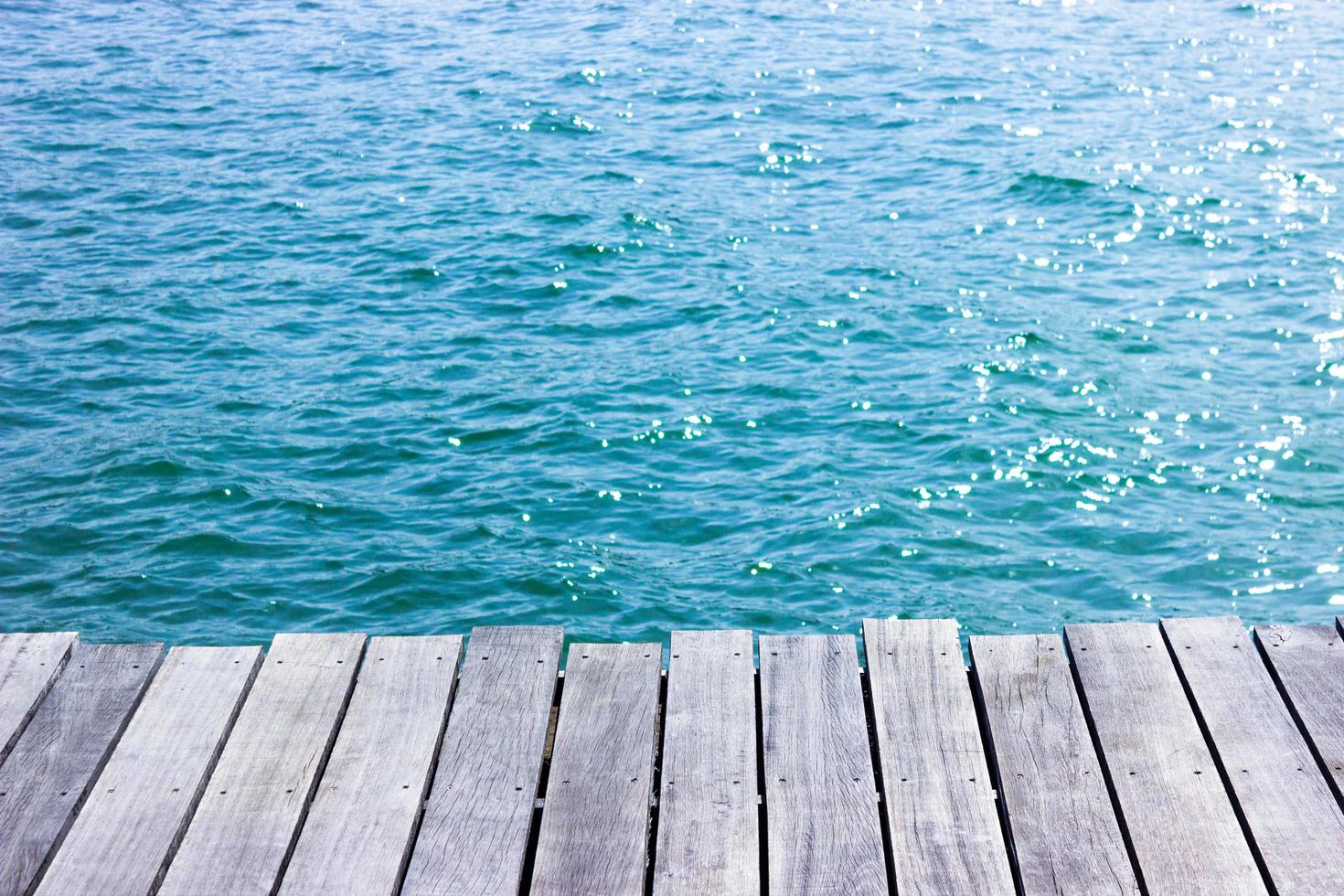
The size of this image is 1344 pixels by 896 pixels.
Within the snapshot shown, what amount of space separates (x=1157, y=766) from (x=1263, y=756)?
297 mm

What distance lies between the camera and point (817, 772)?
371 cm

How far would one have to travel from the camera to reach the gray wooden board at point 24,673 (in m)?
3.91

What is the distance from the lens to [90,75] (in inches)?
680

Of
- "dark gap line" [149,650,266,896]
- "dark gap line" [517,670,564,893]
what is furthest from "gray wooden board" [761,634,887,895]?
"dark gap line" [149,650,266,896]

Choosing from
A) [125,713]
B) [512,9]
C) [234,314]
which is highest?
[125,713]

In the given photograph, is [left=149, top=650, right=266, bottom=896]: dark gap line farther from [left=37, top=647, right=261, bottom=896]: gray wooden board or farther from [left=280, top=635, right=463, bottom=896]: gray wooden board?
[left=280, top=635, right=463, bottom=896]: gray wooden board

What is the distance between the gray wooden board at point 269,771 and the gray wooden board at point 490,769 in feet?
1.14

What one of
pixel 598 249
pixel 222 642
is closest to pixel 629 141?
pixel 598 249

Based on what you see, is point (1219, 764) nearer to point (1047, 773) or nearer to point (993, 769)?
point (1047, 773)

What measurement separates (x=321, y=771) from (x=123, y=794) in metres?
0.51

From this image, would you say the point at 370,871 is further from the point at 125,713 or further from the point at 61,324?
the point at 61,324

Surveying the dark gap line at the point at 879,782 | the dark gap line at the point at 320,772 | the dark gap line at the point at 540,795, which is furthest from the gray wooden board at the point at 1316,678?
the dark gap line at the point at 320,772

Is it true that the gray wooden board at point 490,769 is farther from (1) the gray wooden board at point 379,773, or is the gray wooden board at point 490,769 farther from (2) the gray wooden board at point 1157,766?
(2) the gray wooden board at point 1157,766

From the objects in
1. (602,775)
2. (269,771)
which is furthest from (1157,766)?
(269,771)
